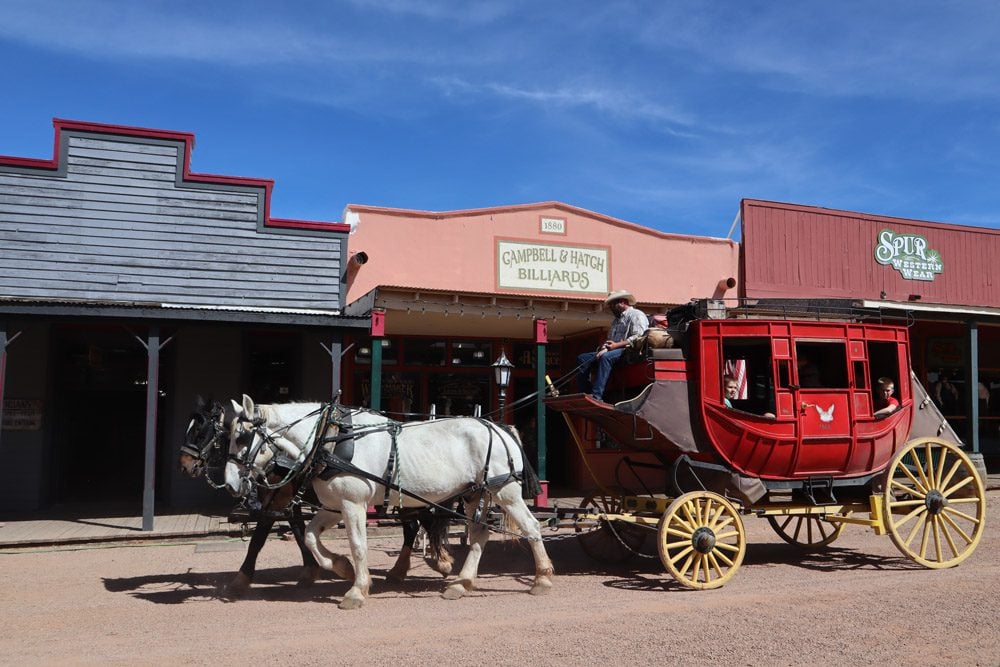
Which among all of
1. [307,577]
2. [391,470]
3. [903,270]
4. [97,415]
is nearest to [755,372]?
[391,470]

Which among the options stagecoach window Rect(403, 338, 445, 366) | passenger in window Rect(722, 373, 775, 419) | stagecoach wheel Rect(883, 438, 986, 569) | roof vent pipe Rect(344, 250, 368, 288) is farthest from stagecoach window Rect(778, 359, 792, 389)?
stagecoach window Rect(403, 338, 445, 366)

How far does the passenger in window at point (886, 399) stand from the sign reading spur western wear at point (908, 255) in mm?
9355

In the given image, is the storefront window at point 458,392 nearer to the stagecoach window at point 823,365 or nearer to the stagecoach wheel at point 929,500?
the stagecoach window at point 823,365

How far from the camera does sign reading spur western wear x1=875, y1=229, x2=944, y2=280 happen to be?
17047mm

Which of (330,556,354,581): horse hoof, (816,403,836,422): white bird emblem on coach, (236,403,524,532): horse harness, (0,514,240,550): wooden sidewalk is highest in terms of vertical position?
(816,403,836,422): white bird emblem on coach

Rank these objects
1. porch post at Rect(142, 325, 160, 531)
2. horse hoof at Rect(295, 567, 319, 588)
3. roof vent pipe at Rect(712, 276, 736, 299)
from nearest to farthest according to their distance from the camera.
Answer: horse hoof at Rect(295, 567, 319, 588), porch post at Rect(142, 325, 160, 531), roof vent pipe at Rect(712, 276, 736, 299)

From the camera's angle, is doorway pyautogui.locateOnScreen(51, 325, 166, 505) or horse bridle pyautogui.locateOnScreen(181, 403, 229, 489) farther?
doorway pyautogui.locateOnScreen(51, 325, 166, 505)

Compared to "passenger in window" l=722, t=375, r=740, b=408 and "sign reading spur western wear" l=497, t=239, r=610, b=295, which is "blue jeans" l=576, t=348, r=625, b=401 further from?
"sign reading spur western wear" l=497, t=239, r=610, b=295

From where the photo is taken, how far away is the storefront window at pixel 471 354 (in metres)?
15.3

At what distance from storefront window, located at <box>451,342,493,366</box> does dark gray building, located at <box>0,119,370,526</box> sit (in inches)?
99.9

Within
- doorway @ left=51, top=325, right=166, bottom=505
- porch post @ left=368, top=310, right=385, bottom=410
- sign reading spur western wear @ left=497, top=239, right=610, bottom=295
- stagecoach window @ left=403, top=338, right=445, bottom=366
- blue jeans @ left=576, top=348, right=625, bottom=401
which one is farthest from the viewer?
stagecoach window @ left=403, top=338, right=445, bottom=366

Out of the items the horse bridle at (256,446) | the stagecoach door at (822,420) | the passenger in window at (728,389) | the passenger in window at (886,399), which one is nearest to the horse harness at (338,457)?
the horse bridle at (256,446)

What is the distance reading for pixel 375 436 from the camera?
7.29 m

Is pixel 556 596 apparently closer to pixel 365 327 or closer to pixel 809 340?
pixel 809 340
